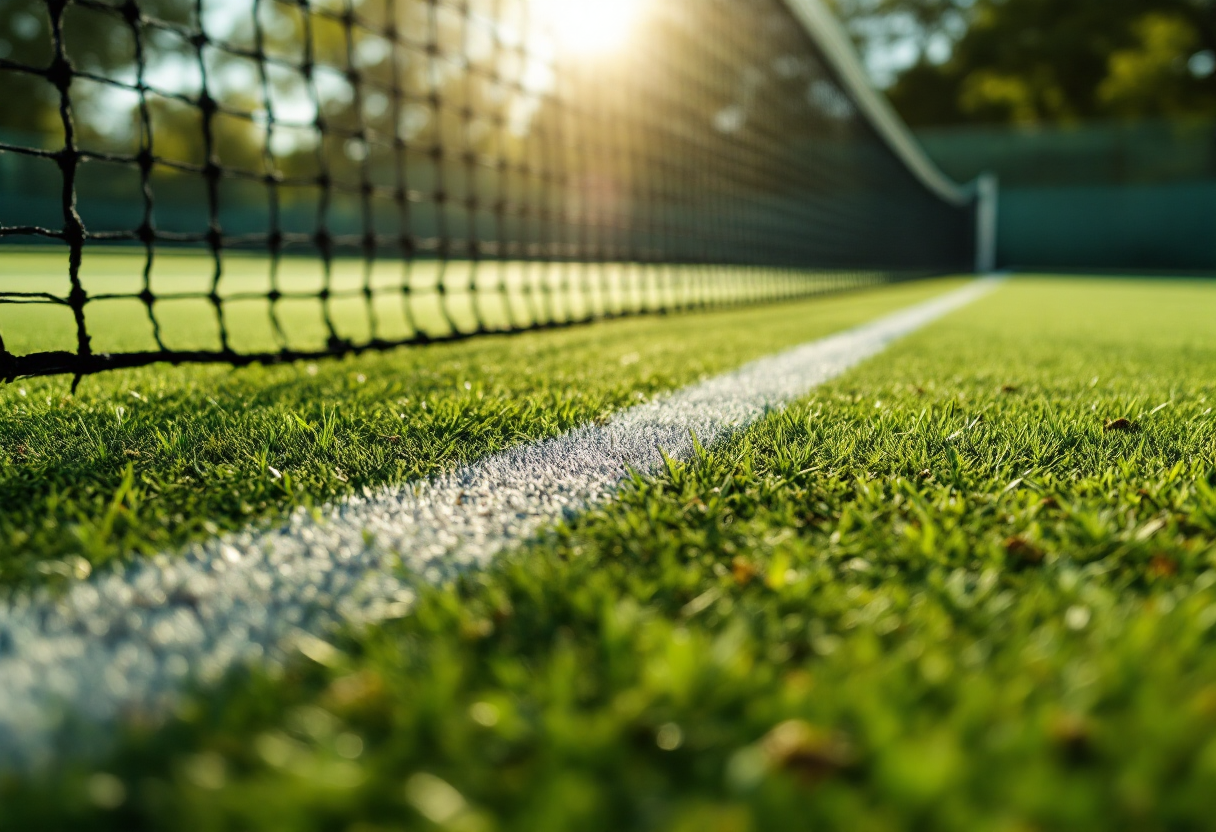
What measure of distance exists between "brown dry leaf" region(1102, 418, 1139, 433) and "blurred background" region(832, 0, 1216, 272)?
24.4m

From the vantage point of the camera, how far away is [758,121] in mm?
7730

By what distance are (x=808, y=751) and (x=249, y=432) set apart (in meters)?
1.31

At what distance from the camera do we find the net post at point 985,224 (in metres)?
22.4

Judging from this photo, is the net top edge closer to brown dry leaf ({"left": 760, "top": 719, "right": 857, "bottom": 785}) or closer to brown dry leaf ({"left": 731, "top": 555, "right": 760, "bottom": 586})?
brown dry leaf ({"left": 731, "top": 555, "right": 760, "bottom": 586})

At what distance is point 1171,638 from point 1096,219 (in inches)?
1034

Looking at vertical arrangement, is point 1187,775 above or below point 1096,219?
below

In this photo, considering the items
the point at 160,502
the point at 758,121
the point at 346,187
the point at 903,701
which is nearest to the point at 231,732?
the point at 903,701

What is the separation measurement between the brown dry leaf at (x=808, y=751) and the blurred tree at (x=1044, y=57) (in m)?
34.9

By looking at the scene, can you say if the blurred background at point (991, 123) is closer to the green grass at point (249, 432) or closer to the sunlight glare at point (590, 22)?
the sunlight glare at point (590, 22)

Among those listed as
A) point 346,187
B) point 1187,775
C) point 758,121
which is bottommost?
point 1187,775

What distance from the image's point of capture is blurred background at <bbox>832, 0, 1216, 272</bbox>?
74.3 ft

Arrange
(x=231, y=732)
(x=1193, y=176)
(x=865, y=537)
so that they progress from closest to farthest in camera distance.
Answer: (x=231, y=732) → (x=865, y=537) → (x=1193, y=176)

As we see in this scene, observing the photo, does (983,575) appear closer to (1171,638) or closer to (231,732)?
(1171,638)

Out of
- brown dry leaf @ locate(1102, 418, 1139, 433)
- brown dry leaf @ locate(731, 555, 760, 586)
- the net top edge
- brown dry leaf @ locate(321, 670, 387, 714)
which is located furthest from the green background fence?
brown dry leaf @ locate(321, 670, 387, 714)
